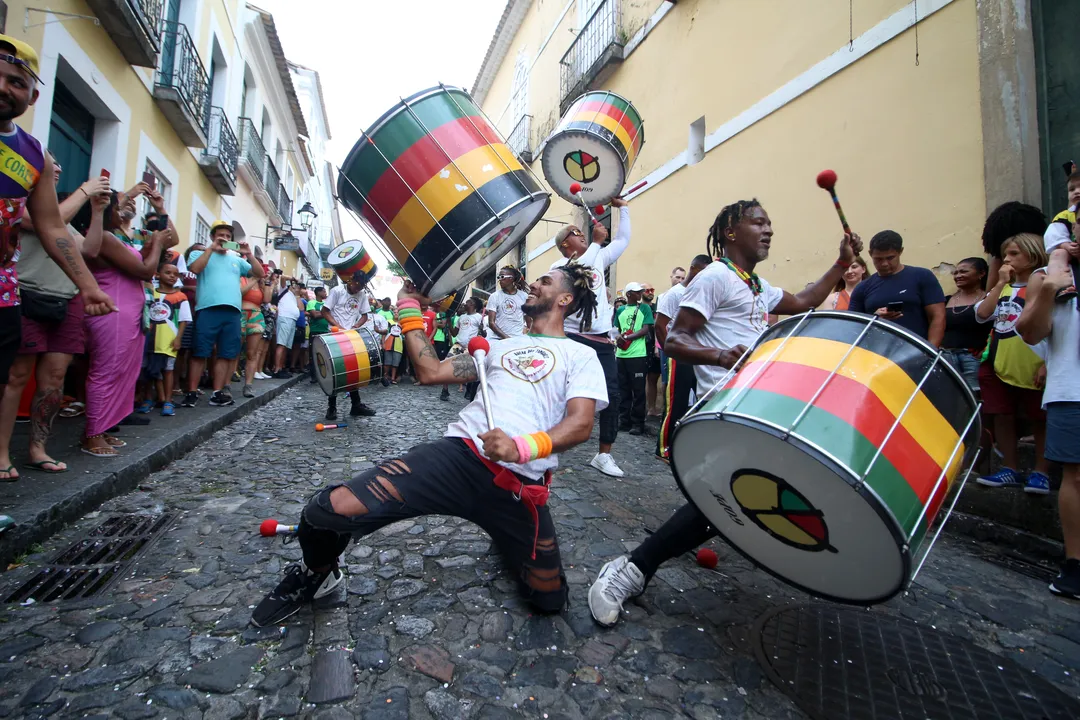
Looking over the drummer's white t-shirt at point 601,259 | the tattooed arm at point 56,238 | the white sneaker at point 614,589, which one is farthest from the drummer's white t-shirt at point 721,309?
the tattooed arm at point 56,238

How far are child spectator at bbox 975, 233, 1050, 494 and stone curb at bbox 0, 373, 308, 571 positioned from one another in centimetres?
511

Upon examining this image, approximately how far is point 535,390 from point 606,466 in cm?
239

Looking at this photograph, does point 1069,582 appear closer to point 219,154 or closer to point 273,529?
point 273,529

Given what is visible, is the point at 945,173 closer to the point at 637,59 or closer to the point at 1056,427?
the point at 1056,427

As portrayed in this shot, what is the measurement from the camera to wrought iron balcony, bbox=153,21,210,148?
920cm

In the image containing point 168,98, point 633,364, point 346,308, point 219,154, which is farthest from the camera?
point 219,154

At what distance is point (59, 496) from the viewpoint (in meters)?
2.83

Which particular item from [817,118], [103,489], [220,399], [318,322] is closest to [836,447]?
[103,489]

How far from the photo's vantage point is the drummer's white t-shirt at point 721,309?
101 inches

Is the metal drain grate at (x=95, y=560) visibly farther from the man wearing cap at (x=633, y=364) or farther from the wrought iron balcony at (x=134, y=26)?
the wrought iron balcony at (x=134, y=26)

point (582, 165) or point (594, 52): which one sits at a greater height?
point (594, 52)

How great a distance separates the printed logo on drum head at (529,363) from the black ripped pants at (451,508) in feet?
1.18

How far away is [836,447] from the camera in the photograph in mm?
1499

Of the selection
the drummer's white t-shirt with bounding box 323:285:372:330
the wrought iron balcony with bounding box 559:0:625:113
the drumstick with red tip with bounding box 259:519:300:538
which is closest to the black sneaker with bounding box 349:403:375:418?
the drummer's white t-shirt with bounding box 323:285:372:330
